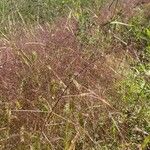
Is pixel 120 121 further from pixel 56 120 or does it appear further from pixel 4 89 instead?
pixel 4 89

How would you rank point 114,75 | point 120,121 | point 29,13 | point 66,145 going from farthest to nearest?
point 29,13, point 114,75, point 120,121, point 66,145

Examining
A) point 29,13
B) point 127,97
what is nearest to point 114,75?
point 127,97

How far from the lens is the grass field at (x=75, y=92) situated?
2.53 m

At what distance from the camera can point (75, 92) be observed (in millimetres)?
2889

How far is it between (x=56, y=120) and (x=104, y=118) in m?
0.25

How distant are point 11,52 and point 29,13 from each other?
284cm

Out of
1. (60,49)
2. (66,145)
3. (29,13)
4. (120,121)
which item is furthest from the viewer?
(29,13)

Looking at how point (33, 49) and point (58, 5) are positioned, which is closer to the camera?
point (33, 49)

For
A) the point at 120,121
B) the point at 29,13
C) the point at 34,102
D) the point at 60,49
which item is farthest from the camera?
the point at 29,13

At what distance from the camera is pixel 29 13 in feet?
20.6

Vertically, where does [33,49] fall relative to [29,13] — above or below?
above

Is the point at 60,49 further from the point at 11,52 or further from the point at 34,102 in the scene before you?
the point at 34,102

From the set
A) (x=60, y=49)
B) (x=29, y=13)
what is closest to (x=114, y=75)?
(x=60, y=49)

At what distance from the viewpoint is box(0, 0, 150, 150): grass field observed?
253 centimetres
